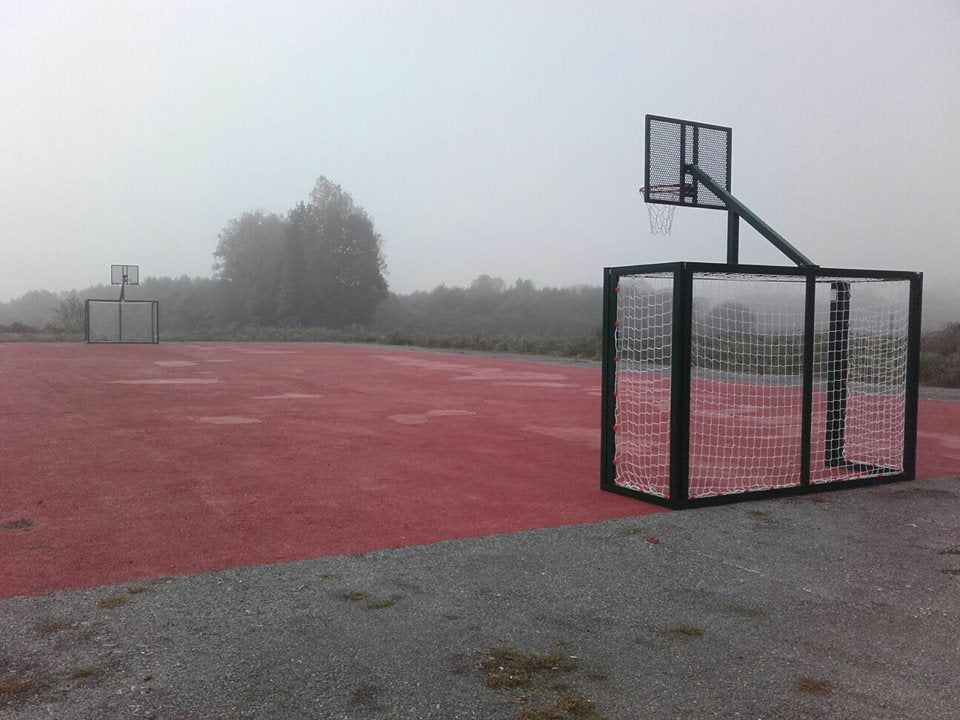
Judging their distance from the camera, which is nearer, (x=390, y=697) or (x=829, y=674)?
(x=390, y=697)

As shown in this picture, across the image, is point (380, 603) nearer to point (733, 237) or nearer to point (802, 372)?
point (802, 372)

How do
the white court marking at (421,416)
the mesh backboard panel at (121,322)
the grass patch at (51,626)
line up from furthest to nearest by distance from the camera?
1. the mesh backboard panel at (121,322)
2. the white court marking at (421,416)
3. the grass patch at (51,626)

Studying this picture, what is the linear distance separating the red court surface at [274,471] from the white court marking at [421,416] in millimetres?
27

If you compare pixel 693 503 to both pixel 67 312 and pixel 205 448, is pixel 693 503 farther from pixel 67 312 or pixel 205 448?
pixel 67 312

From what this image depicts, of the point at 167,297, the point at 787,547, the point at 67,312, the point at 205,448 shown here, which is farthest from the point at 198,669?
the point at 167,297

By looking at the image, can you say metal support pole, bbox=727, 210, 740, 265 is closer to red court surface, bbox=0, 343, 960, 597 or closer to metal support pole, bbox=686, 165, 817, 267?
metal support pole, bbox=686, 165, 817, 267

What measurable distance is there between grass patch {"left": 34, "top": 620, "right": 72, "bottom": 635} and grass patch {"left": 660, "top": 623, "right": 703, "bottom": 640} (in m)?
2.66

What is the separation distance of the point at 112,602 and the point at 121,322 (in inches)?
1422

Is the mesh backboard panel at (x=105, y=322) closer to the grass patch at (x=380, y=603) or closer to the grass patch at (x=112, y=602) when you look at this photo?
the grass patch at (x=112, y=602)

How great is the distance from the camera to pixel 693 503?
6.14 m

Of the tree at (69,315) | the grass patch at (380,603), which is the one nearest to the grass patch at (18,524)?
the grass patch at (380,603)

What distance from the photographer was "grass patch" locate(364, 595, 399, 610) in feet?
13.0

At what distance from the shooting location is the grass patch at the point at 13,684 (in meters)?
3.05

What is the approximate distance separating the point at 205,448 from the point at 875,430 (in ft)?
25.1
